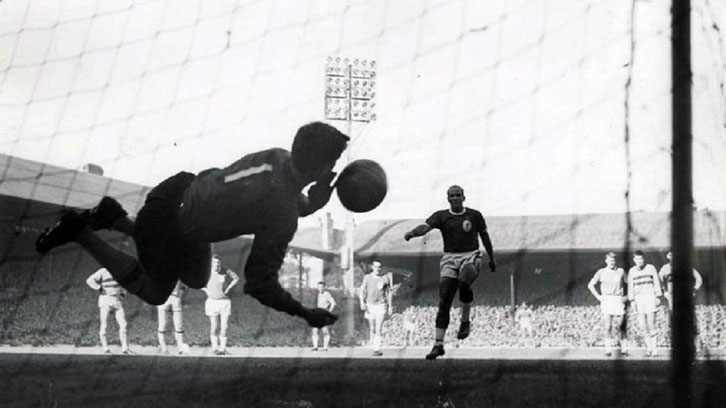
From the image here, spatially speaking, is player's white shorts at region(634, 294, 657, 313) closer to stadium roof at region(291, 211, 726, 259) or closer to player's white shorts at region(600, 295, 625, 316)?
player's white shorts at region(600, 295, 625, 316)

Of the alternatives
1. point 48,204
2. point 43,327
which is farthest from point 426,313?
point 48,204

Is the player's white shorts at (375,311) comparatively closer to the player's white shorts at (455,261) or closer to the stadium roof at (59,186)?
the stadium roof at (59,186)

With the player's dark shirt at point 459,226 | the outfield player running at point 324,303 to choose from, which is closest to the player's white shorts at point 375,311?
the outfield player running at point 324,303

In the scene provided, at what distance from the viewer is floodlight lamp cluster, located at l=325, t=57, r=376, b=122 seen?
16.9 ft

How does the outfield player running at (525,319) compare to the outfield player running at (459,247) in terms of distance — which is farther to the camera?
the outfield player running at (525,319)

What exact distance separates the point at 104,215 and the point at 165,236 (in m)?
0.25

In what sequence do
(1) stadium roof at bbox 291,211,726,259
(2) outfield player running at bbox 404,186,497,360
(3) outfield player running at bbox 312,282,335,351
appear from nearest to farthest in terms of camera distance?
(2) outfield player running at bbox 404,186,497,360 → (3) outfield player running at bbox 312,282,335,351 → (1) stadium roof at bbox 291,211,726,259

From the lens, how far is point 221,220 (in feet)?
11.5

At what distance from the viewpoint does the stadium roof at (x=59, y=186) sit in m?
5.45

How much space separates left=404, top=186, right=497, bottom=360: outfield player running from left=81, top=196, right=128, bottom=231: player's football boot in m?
1.72

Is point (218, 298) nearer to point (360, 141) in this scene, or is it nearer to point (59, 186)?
point (59, 186)

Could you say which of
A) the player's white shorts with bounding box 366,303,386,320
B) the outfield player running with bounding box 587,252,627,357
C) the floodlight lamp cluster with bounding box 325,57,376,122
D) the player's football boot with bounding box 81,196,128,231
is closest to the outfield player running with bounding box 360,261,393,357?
the player's white shorts with bounding box 366,303,386,320

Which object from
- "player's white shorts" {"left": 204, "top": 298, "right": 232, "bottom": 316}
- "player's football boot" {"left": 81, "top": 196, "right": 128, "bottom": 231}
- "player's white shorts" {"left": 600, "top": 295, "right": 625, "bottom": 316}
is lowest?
"player's white shorts" {"left": 204, "top": 298, "right": 232, "bottom": 316}

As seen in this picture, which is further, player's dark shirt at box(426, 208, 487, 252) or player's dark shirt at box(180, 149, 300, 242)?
player's dark shirt at box(426, 208, 487, 252)
